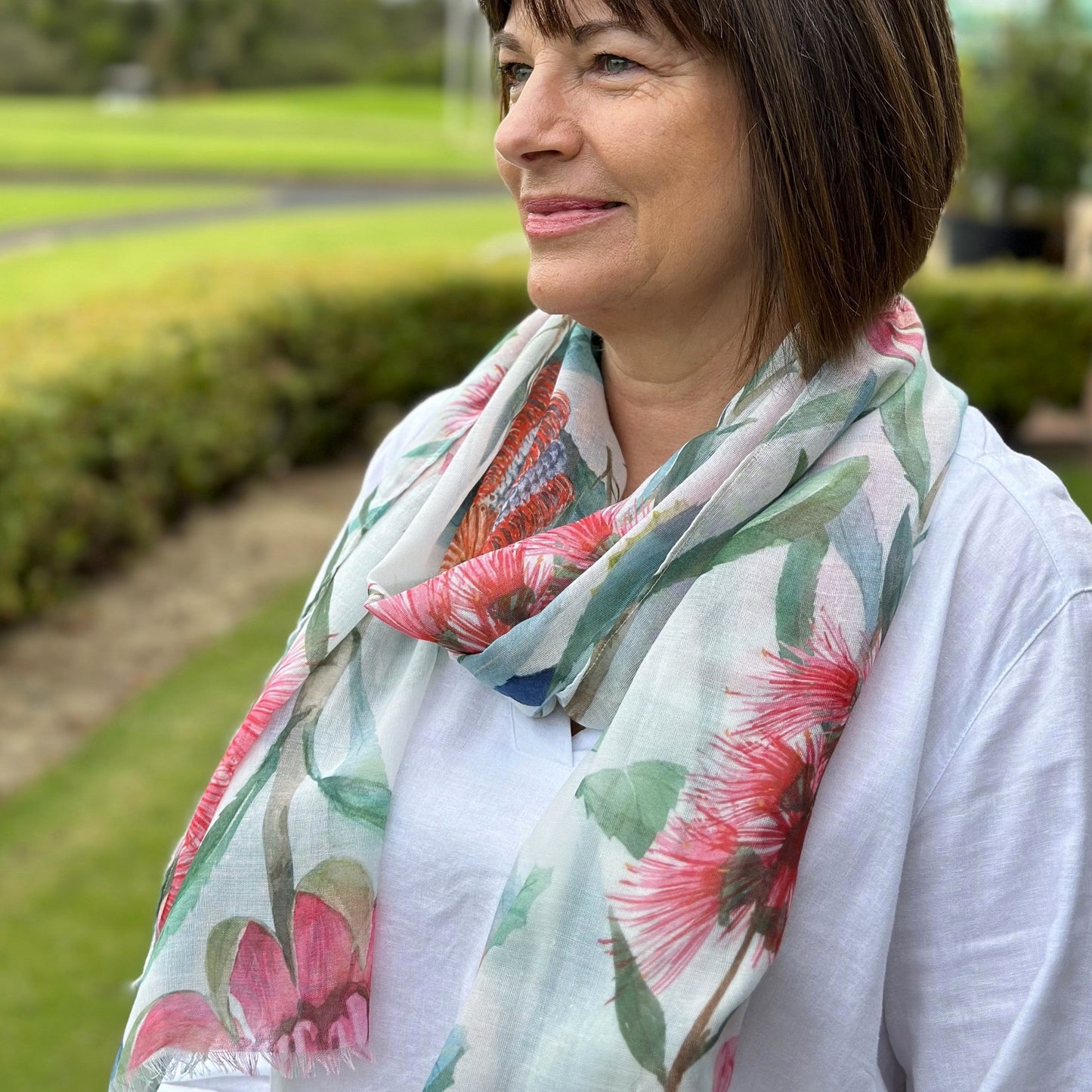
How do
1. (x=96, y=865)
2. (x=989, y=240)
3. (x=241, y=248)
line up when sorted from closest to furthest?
(x=96, y=865) → (x=989, y=240) → (x=241, y=248)

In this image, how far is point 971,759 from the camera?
56.2 inches

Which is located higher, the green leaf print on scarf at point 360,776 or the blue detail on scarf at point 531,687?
the blue detail on scarf at point 531,687

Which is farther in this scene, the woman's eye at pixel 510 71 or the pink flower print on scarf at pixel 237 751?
the pink flower print on scarf at pixel 237 751

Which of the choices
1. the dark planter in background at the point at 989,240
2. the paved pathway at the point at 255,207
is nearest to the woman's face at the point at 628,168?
the dark planter in background at the point at 989,240

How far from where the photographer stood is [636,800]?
1458mm

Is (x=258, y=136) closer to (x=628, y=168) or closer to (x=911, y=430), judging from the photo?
(x=628, y=168)

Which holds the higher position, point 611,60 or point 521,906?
point 611,60

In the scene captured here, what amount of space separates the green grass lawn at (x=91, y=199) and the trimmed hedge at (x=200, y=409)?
10.3 meters

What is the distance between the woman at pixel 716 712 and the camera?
4.67ft

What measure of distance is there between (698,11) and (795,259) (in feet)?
0.93

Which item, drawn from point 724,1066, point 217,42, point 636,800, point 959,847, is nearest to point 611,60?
point 636,800

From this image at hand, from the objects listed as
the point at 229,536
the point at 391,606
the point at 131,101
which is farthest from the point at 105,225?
the point at 131,101

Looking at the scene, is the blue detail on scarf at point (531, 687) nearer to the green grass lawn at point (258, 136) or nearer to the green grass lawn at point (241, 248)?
the green grass lawn at point (241, 248)

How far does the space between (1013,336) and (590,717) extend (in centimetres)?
835
